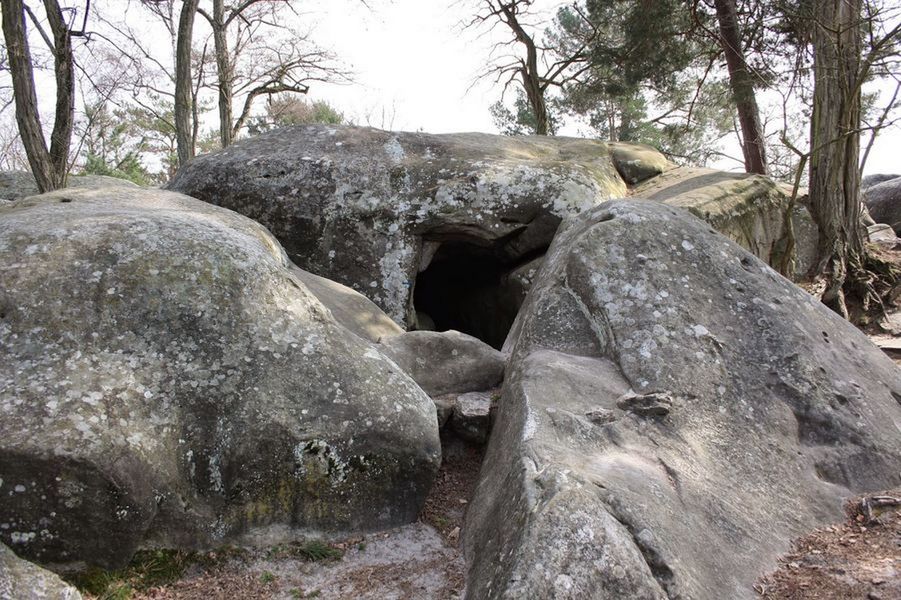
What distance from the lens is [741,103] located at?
36.4 feet

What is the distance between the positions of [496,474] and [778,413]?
76.1 inches

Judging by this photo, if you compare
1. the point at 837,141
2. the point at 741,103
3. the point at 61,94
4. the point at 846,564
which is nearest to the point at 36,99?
the point at 61,94

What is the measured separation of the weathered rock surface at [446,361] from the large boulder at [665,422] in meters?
0.38

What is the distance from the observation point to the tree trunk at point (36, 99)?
8.25m

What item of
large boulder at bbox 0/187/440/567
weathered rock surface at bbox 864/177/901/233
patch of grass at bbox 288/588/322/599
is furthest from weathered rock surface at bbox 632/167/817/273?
weathered rock surface at bbox 864/177/901/233

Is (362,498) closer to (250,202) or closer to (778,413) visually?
(778,413)

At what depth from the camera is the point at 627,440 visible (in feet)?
12.4

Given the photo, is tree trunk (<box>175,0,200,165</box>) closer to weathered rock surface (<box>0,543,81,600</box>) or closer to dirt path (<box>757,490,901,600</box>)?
weathered rock surface (<box>0,543,81,600</box>)

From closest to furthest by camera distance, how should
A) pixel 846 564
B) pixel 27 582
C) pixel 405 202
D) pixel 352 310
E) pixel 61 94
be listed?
pixel 27 582
pixel 846 564
pixel 352 310
pixel 405 202
pixel 61 94

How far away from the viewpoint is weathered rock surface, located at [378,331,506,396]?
→ 5477 millimetres

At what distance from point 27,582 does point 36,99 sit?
739 centimetres

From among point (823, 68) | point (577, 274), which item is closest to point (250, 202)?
point (577, 274)

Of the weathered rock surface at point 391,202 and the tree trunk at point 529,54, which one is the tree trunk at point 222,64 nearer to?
the tree trunk at point 529,54

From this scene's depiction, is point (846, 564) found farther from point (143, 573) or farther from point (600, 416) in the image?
point (143, 573)
